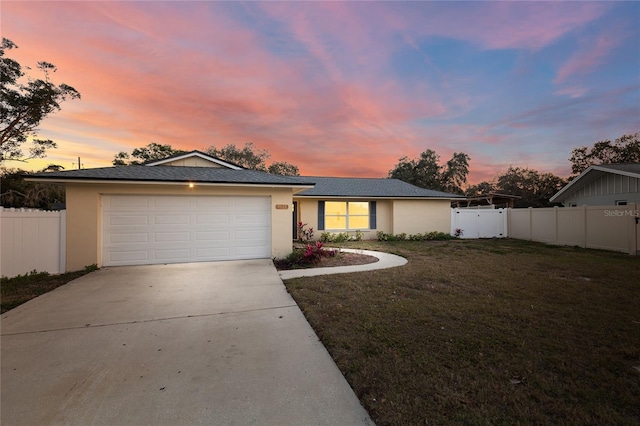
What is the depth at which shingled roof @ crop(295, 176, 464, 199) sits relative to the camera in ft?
49.2

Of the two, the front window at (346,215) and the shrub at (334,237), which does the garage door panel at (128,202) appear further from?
the front window at (346,215)

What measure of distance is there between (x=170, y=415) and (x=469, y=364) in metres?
2.98

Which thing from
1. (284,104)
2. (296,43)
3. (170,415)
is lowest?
(170,415)

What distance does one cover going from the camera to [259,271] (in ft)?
24.5

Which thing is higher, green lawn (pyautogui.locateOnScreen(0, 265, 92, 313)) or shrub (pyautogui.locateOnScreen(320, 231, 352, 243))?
shrub (pyautogui.locateOnScreen(320, 231, 352, 243))

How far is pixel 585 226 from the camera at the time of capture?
11906mm

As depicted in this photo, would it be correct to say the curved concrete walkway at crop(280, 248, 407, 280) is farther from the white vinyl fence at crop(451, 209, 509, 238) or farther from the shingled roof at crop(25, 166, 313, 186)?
the white vinyl fence at crop(451, 209, 509, 238)

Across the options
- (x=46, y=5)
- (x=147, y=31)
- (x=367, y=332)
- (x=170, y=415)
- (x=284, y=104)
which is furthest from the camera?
(x=284, y=104)

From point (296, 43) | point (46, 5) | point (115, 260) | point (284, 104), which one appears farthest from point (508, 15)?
point (115, 260)

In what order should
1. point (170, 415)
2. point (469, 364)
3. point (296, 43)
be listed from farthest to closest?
1. point (296, 43)
2. point (469, 364)
3. point (170, 415)

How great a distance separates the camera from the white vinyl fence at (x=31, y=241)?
6323mm

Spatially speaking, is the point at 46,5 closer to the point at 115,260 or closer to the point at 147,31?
the point at 147,31

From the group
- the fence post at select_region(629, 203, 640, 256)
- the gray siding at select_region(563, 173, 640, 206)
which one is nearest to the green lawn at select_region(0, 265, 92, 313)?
the fence post at select_region(629, 203, 640, 256)

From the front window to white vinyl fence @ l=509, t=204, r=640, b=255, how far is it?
30.3 feet
